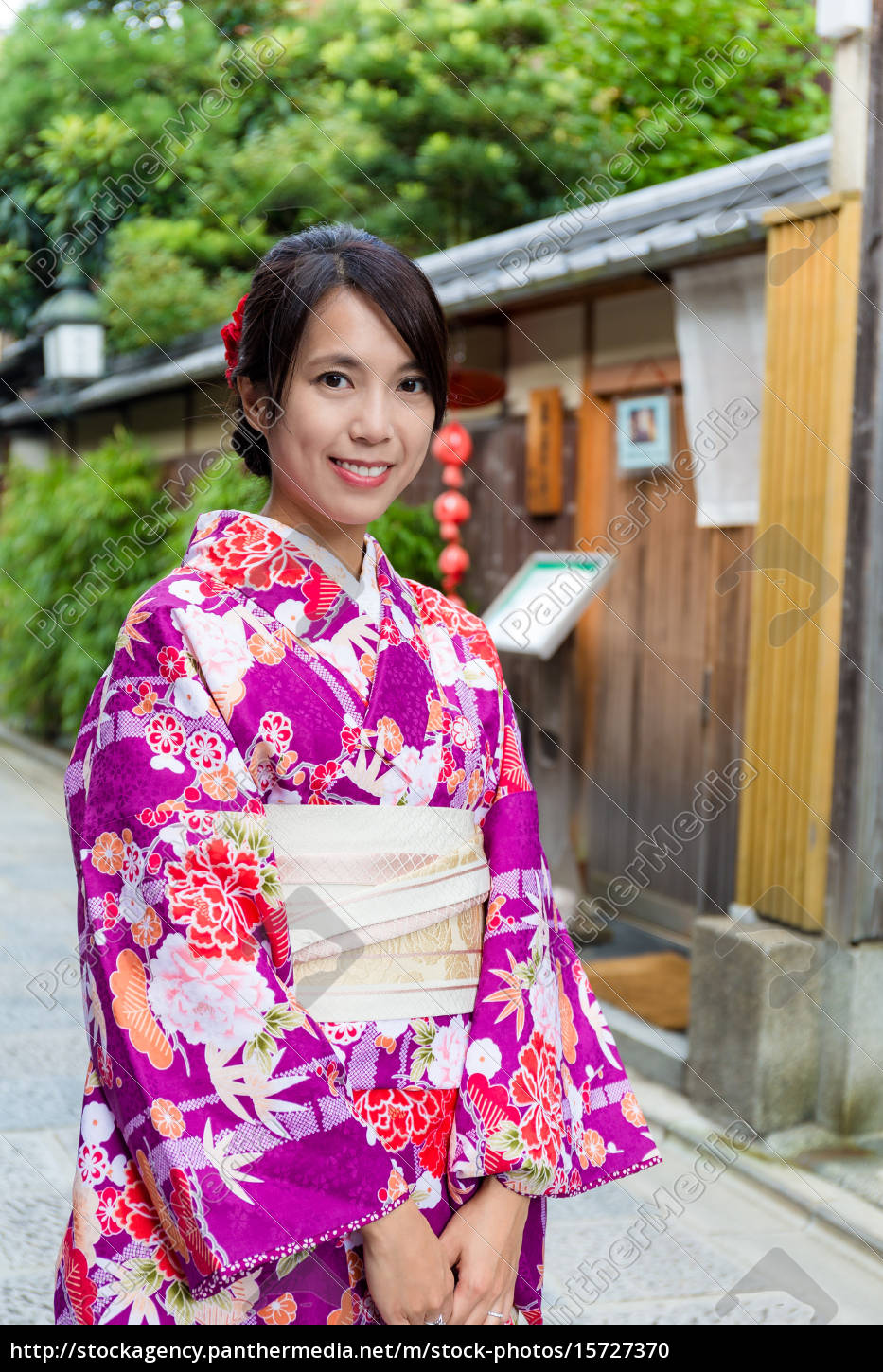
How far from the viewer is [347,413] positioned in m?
1.74

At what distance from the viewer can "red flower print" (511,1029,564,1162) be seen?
1.77 metres

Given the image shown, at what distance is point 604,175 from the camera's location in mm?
12031

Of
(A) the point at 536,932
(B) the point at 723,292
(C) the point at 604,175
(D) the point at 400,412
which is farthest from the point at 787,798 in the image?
(C) the point at 604,175

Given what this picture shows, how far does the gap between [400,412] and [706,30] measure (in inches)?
439

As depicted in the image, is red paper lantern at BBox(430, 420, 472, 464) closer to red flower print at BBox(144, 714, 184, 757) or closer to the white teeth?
the white teeth

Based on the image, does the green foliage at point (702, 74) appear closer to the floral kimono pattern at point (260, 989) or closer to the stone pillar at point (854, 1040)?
the stone pillar at point (854, 1040)

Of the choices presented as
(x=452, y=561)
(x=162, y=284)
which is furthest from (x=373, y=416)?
(x=162, y=284)

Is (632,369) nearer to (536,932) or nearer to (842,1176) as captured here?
(842,1176)

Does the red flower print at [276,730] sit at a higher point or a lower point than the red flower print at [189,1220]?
higher

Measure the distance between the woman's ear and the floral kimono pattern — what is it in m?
0.14

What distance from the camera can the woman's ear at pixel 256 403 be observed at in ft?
6.02

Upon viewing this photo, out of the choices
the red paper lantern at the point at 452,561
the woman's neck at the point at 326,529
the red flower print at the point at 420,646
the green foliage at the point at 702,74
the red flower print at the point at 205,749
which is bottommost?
the red flower print at the point at 205,749

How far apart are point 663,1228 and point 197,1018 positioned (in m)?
2.64

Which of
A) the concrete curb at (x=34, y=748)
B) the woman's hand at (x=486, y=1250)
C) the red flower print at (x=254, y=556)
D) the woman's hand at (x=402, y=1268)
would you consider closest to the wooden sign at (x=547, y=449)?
the red flower print at (x=254, y=556)
